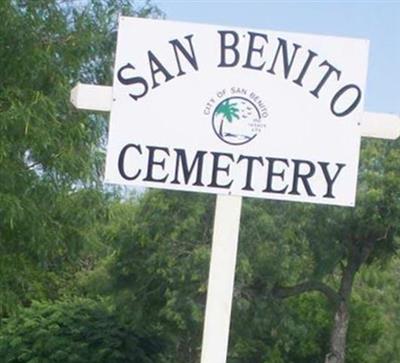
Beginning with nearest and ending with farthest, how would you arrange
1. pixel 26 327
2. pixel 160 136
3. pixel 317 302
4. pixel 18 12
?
pixel 160 136 → pixel 18 12 → pixel 26 327 → pixel 317 302

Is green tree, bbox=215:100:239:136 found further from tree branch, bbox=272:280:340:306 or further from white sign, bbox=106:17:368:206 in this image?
tree branch, bbox=272:280:340:306

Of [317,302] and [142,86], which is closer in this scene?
[142,86]

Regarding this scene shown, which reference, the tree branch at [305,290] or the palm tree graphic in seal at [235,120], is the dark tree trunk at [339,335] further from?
the palm tree graphic in seal at [235,120]

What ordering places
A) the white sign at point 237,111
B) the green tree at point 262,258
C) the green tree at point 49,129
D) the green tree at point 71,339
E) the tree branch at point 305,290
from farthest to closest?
the tree branch at point 305,290
the green tree at point 71,339
the green tree at point 262,258
the green tree at point 49,129
the white sign at point 237,111

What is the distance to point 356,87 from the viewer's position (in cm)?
517

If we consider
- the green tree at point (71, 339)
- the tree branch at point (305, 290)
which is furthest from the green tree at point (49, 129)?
the tree branch at point (305, 290)

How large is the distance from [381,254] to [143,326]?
17.1 ft

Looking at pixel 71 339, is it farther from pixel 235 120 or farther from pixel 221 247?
pixel 235 120

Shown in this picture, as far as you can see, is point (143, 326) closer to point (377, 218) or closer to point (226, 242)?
point (377, 218)

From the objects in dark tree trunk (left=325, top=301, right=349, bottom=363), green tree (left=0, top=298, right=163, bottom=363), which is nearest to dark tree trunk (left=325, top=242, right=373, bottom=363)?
dark tree trunk (left=325, top=301, right=349, bottom=363)

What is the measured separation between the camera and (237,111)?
16.7ft

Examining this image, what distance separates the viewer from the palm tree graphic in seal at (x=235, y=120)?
509 centimetres

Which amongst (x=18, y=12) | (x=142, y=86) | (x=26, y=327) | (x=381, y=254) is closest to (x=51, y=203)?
(x=18, y=12)

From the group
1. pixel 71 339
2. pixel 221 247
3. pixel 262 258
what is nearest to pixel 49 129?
pixel 221 247
